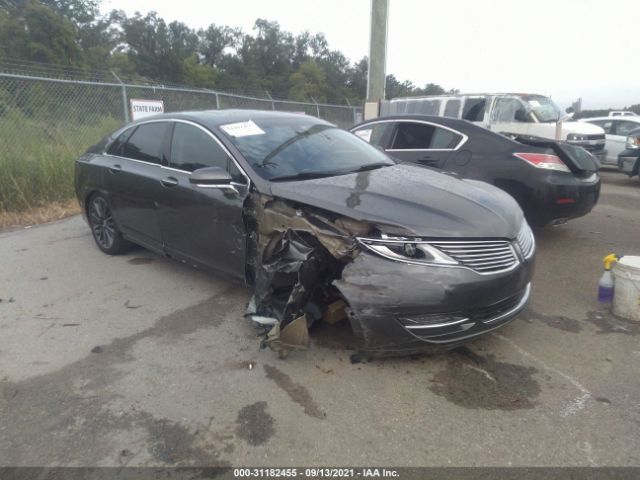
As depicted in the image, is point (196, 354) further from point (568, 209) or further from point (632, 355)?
point (568, 209)

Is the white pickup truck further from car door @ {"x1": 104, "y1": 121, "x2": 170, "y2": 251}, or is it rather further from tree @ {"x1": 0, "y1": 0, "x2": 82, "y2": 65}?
tree @ {"x1": 0, "y1": 0, "x2": 82, "y2": 65}

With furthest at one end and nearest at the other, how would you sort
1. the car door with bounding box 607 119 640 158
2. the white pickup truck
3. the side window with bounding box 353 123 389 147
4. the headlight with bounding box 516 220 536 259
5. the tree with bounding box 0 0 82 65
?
the tree with bounding box 0 0 82 65 → the car door with bounding box 607 119 640 158 → the white pickup truck → the side window with bounding box 353 123 389 147 → the headlight with bounding box 516 220 536 259

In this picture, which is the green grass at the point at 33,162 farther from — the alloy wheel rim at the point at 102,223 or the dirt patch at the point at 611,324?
the dirt patch at the point at 611,324

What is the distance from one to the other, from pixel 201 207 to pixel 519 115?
9.15 metres

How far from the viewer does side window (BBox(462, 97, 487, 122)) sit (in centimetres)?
1112

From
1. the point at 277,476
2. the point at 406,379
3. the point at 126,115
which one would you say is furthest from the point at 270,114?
the point at 126,115

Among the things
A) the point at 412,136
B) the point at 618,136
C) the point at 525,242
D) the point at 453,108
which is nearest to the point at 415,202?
the point at 525,242

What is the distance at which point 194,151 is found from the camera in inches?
162

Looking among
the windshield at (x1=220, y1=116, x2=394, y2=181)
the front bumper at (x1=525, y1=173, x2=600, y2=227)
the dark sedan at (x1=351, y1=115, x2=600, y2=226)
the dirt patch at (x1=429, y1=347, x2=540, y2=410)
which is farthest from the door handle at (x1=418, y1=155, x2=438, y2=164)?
the dirt patch at (x1=429, y1=347, x2=540, y2=410)

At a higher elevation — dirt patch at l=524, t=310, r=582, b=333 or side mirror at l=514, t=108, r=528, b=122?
side mirror at l=514, t=108, r=528, b=122

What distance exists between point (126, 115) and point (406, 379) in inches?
344

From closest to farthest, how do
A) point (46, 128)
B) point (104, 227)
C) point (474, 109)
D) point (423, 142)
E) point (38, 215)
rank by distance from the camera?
point (104, 227), point (423, 142), point (38, 215), point (46, 128), point (474, 109)

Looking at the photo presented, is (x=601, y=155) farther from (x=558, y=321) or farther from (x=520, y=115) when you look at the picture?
(x=558, y=321)

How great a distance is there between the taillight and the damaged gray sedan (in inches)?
67.0
